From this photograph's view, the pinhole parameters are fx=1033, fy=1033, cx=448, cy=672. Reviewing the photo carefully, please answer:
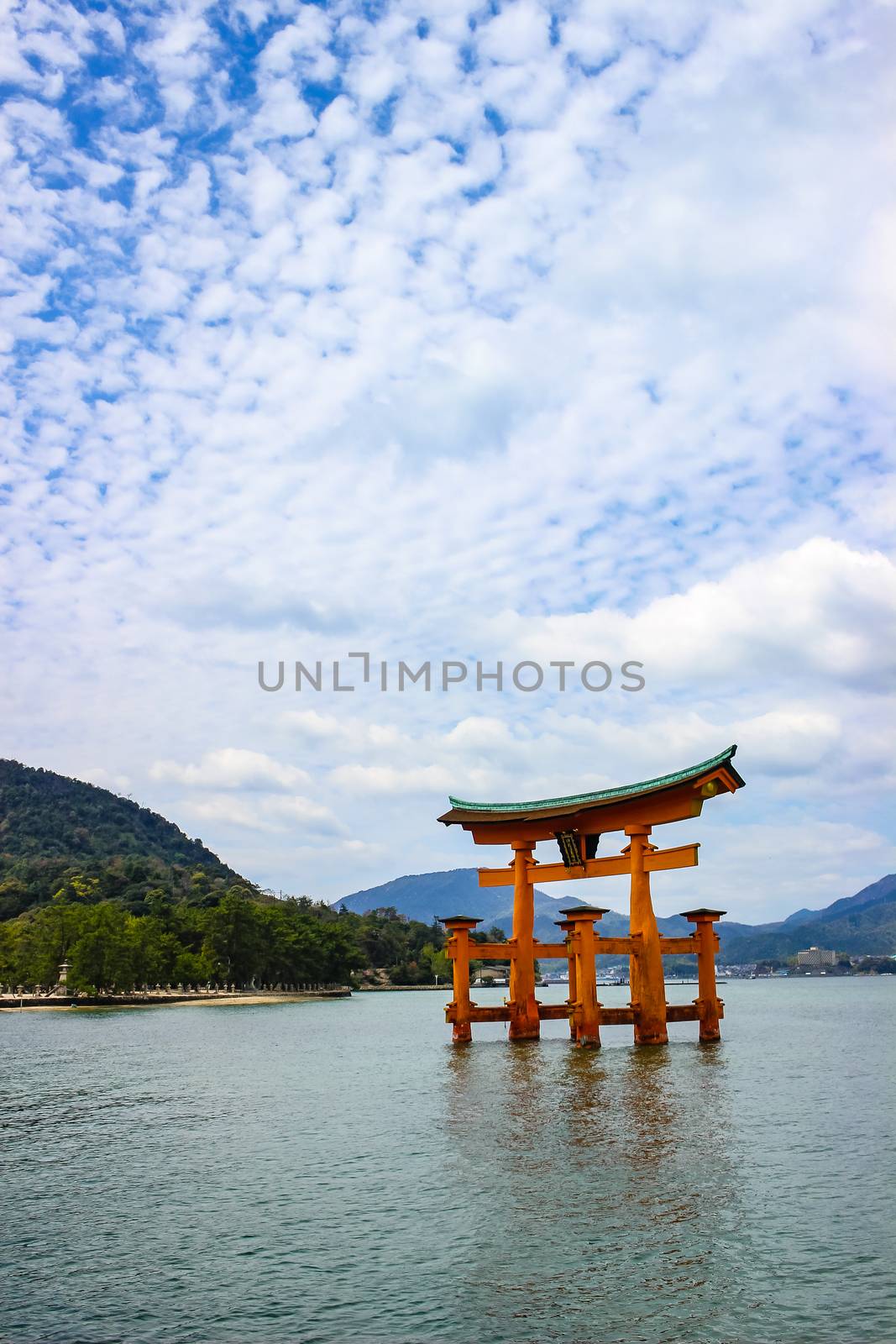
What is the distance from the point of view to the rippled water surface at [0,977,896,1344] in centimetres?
919

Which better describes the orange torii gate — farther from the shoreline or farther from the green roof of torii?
the shoreline

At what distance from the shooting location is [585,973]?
29641mm

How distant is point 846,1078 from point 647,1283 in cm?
2103

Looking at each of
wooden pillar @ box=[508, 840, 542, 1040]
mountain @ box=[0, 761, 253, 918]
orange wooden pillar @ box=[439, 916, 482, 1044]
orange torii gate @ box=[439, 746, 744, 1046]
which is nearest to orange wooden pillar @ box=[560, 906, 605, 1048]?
orange torii gate @ box=[439, 746, 744, 1046]

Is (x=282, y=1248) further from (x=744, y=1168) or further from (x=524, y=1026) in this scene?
(x=524, y=1026)

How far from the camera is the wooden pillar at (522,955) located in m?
34.0

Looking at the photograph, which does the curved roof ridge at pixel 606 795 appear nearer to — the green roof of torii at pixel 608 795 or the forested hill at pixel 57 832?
the green roof of torii at pixel 608 795

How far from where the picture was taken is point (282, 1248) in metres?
11.4

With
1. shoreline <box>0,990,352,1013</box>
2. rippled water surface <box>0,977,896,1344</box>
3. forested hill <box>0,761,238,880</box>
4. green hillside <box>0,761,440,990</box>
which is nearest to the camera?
rippled water surface <box>0,977,896,1344</box>

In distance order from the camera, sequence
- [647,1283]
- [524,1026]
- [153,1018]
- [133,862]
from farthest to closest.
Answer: [133,862]
[153,1018]
[524,1026]
[647,1283]

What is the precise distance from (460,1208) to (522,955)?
21319 mm

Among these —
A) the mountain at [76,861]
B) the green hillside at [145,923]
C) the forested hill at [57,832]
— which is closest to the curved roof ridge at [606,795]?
the green hillside at [145,923]

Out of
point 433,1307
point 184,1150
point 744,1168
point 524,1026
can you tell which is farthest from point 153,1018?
point 433,1307

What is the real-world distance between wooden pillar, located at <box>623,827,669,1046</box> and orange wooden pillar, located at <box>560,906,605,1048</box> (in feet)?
3.85
